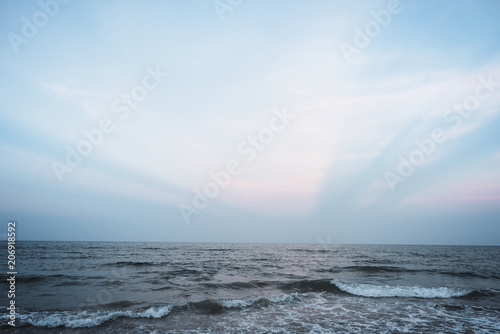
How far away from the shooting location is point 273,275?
70.9 ft

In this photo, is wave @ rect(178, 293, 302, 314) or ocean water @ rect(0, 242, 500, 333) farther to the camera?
wave @ rect(178, 293, 302, 314)

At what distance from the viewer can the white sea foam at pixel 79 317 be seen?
9859mm

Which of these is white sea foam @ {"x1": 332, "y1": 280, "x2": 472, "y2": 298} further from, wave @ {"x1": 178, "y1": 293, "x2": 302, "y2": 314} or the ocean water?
wave @ {"x1": 178, "y1": 293, "x2": 302, "y2": 314}

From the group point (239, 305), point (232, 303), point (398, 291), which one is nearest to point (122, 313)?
point (232, 303)

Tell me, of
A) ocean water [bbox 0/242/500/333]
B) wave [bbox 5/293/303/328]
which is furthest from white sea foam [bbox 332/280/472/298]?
wave [bbox 5/293/303/328]

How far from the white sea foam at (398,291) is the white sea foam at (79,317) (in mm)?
12241

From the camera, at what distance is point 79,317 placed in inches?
411

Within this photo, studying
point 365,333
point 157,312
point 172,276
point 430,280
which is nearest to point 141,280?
point 172,276

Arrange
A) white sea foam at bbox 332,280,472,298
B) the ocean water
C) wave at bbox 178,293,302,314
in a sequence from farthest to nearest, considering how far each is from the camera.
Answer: white sea foam at bbox 332,280,472,298
wave at bbox 178,293,302,314
the ocean water

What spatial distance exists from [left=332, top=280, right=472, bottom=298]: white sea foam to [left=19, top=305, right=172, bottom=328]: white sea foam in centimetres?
1224

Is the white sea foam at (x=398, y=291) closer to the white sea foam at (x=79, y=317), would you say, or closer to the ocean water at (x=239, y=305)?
the ocean water at (x=239, y=305)

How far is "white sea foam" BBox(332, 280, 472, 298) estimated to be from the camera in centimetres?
1574

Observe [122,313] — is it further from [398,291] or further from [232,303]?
[398,291]

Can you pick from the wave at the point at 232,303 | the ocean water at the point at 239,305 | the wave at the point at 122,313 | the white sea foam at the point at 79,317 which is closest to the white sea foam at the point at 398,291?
the ocean water at the point at 239,305
